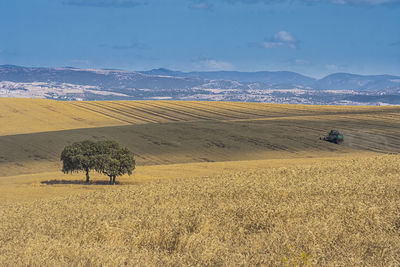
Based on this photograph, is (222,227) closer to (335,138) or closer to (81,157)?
(81,157)

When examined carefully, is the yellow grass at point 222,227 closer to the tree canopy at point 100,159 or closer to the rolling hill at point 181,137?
the tree canopy at point 100,159

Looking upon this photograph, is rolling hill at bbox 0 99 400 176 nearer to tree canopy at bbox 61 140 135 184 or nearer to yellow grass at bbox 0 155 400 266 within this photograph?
tree canopy at bbox 61 140 135 184

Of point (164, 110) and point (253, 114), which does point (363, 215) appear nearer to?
point (253, 114)

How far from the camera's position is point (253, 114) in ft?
436

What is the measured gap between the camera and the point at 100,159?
45.1 metres

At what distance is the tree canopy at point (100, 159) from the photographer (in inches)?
1762

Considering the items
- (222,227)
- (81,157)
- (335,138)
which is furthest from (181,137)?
(222,227)

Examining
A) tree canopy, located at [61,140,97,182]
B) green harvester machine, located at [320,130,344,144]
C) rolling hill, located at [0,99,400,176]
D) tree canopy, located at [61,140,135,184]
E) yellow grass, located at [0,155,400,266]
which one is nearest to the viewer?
yellow grass, located at [0,155,400,266]

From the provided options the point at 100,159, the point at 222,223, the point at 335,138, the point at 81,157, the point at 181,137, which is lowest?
the point at 100,159

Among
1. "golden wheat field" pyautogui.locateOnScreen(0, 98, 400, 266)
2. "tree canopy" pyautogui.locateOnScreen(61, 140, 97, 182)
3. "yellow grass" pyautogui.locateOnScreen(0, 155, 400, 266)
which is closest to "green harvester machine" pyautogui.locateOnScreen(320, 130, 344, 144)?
"tree canopy" pyautogui.locateOnScreen(61, 140, 97, 182)

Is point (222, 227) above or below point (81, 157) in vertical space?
above

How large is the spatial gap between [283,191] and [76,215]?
25.0 ft

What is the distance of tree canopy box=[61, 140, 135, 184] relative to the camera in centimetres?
4475

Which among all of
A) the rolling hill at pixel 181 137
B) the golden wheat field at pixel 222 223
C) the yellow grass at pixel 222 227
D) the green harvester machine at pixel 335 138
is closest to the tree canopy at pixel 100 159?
the golden wheat field at pixel 222 223
